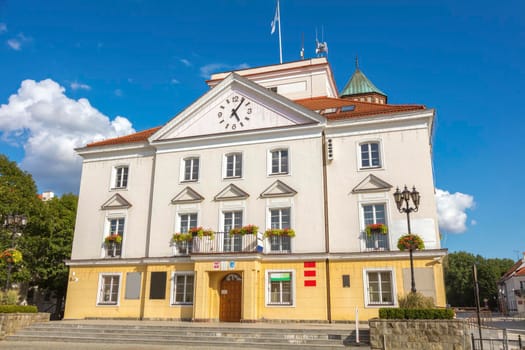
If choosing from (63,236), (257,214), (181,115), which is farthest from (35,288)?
(257,214)

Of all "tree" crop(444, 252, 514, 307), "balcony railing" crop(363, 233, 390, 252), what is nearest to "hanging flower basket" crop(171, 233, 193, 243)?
"balcony railing" crop(363, 233, 390, 252)

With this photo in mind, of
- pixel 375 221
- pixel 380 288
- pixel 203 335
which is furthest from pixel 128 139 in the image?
pixel 380 288

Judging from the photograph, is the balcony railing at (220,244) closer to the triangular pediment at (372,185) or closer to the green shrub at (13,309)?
the triangular pediment at (372,185)

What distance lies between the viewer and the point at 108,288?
2469 centimetres

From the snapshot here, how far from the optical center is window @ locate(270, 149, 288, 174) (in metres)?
23.7

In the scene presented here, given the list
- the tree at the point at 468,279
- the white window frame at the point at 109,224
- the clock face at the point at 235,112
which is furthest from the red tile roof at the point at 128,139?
the tree at the point at 468,279

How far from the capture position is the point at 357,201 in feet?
72.1

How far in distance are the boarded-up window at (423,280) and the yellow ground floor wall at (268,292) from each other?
138mm

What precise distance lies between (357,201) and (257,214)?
16.7ft

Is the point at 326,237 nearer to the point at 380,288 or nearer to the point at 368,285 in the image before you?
the point at 368,285

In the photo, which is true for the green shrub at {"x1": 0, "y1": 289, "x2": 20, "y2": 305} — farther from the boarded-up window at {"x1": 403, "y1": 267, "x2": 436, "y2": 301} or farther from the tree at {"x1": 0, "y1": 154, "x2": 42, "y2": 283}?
the boarded-up window at {"x1": 403, "y1": 267, "x2": 436, "y2": 301}

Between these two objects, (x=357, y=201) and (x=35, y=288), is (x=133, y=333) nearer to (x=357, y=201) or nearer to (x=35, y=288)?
(x=357, y=201)

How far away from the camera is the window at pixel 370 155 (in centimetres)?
2250

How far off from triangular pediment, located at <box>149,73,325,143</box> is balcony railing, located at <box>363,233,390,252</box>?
6.73 metres
